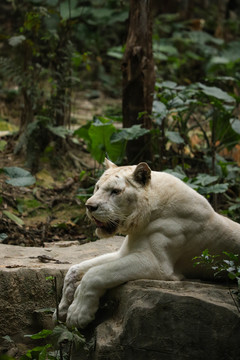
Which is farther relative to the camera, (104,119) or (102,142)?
(102,142)

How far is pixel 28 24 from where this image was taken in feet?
30.3

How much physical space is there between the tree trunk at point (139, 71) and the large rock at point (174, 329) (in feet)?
14.6

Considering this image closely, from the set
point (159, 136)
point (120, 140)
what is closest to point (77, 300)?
point (120, 140)

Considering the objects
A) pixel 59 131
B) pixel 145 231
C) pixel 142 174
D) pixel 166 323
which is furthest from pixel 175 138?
pixel 166 323

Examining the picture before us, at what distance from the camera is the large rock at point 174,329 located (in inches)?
145

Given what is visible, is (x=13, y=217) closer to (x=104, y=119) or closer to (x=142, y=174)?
(x=104, y=119)

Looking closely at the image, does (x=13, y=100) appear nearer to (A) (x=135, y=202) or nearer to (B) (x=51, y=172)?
(B) (x=51, y=172)

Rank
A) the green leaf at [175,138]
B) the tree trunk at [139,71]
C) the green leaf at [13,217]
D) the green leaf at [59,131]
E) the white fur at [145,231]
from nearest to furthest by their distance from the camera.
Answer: the white fur at [145,231]
the green leaf at [13,217]
the green leaf at [175,138]
the tree trunk at [139,71]
the green leaf at [59,131]

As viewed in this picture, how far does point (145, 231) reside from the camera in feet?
14.2

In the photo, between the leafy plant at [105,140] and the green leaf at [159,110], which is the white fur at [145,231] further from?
the green leaf at [159,110]

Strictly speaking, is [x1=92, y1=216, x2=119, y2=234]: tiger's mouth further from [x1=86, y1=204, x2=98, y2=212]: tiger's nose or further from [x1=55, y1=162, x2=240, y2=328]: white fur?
[x1=86, y1=204, x2=98, y2=212]: tiger's nose

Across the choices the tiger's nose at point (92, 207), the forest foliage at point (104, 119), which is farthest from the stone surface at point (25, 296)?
the forest foliage at point (104, 119)

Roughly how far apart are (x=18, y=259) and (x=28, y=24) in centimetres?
542

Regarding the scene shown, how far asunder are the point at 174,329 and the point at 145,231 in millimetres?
916
